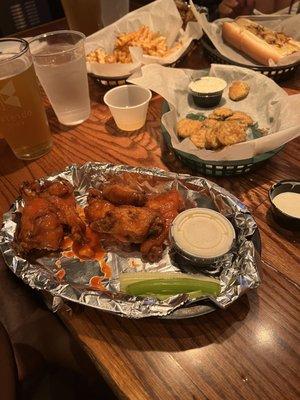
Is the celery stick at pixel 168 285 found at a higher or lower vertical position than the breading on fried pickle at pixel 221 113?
lower

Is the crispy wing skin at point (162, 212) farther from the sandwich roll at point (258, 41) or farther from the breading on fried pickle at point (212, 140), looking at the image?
the sandwich roll at point (258, 41)

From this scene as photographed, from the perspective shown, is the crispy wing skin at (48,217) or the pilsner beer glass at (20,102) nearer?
the crispy wing skin at (48,217)

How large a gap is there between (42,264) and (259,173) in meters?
0.94

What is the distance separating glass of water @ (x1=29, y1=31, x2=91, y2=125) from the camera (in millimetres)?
1611

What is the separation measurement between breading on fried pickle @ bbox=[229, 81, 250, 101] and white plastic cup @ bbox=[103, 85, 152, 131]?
0.46 metres

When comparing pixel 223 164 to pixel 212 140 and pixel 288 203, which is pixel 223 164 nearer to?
pixel 212 140

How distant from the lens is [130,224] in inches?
46.3

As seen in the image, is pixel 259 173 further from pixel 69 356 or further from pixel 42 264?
pixel 69 356

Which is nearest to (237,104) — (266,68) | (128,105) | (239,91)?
(239,91)

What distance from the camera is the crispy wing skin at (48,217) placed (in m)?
1.19

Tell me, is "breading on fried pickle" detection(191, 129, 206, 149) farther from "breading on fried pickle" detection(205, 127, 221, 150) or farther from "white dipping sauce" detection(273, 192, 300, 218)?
"white dipping sauce" detection(273, 192, 300, 218)

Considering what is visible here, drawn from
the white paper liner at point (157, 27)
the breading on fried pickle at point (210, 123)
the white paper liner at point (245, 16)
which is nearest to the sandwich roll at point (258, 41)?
the white paper liner at point (245, 16)

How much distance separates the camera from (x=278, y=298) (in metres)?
1.04

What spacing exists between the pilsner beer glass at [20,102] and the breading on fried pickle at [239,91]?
0.98 m
